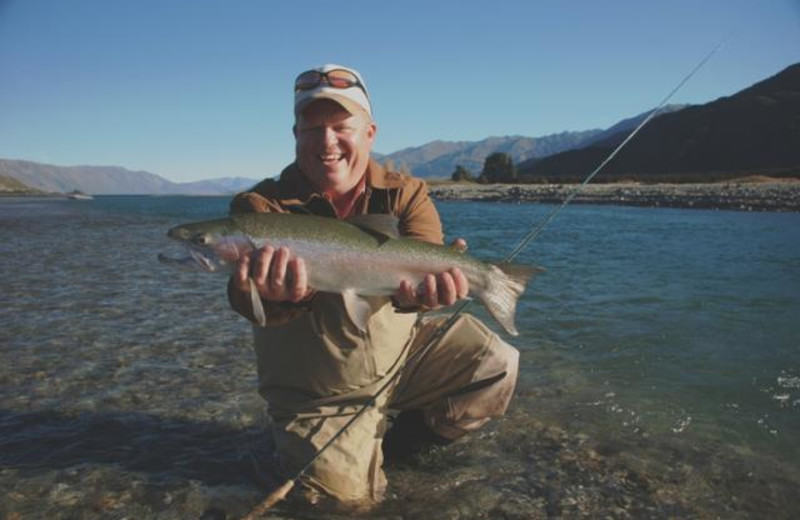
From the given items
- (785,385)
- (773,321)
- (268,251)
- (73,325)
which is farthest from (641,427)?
(73,325)

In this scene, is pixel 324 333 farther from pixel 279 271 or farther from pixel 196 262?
pixel 196 262

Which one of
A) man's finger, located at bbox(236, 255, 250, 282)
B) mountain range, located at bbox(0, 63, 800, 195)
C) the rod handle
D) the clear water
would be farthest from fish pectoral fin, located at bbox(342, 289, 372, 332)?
mountain range, located at bbox(0, 63, 800, 195)

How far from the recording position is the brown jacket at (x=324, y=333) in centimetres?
377

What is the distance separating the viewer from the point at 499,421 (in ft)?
16.1

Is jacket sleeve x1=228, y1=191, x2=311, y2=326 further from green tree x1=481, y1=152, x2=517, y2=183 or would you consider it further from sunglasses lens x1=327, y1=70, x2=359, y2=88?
green tree x1=481, y1=152, x2=517, y2=183

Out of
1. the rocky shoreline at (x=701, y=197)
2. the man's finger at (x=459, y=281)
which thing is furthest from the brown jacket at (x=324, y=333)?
the rocky shoreline at (x=701, y=197)

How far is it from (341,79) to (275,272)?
1.30 m

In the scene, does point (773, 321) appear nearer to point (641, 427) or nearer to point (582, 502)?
point (641, 427)

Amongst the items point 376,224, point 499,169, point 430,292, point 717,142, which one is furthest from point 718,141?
point 376,224

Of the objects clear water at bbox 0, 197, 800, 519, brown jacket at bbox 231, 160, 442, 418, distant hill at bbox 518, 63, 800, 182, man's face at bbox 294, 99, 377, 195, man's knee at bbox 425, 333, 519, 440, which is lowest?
clear water at bbox 0, 197, 800, 519

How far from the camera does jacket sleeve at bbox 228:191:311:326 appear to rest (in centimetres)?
356

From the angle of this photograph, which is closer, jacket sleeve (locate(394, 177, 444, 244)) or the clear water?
the clear water

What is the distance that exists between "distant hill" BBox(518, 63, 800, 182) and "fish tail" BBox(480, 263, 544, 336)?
85.2 metres

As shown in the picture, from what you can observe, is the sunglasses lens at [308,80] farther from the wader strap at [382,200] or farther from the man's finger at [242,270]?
the man's finger at [242,270]
